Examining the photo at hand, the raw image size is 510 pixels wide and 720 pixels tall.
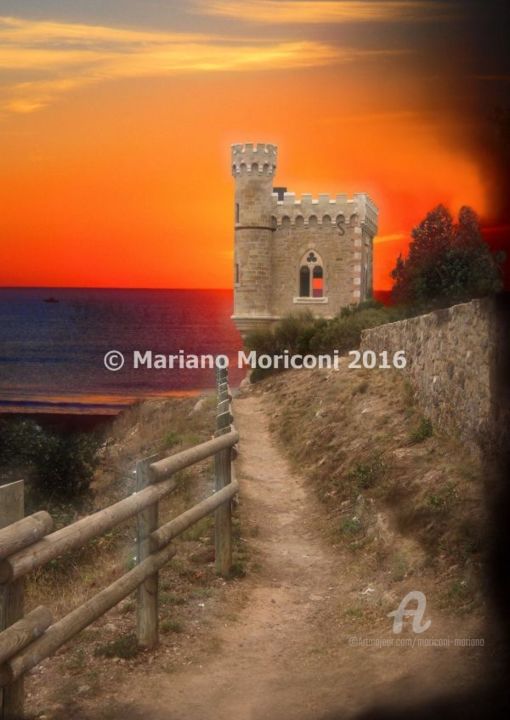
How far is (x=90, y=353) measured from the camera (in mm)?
102438

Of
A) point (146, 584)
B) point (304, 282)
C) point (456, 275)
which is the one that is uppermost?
point (304, 282)

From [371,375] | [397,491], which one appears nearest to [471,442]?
[397,491]

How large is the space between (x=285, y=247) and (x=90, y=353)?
216 ft

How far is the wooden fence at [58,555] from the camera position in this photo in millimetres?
4293

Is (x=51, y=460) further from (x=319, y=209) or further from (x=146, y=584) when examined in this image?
(x=319, y=209)

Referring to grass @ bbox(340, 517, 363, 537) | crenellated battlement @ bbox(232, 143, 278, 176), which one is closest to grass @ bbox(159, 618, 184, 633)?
grass @ bbox(340, 517, 363, 537)

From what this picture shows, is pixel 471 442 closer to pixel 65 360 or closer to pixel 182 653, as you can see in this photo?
pixel 182 653

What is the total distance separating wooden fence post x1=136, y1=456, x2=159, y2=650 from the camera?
5.94m

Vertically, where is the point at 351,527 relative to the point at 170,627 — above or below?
above

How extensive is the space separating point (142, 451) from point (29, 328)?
396 feet

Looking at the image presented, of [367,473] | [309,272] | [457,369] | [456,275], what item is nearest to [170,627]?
[367,473]

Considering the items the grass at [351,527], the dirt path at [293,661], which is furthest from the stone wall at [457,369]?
the dirt path at [293,661]

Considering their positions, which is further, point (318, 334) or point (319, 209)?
point (319, 209)

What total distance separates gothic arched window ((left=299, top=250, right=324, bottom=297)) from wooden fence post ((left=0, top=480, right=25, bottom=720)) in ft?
117
